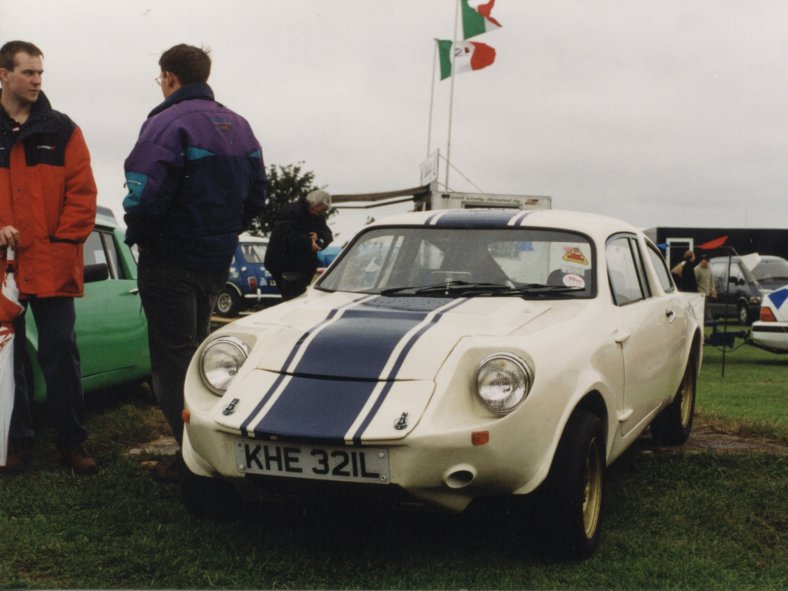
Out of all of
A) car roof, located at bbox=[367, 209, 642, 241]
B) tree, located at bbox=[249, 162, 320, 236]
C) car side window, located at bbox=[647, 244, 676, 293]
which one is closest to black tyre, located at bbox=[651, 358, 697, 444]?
car side window, located at bbox=[647, 244, 676, 293]

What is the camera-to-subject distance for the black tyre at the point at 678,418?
550 cm

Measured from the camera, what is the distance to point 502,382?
10.6 ft

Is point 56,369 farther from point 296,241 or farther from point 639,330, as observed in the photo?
point 296,241

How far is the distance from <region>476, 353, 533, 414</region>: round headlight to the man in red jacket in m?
2.32

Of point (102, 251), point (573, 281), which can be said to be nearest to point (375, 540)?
point (573, 281)

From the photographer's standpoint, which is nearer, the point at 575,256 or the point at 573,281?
the point at 573,281

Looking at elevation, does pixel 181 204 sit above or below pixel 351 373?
above

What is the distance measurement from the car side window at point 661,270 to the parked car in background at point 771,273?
63.1 ft

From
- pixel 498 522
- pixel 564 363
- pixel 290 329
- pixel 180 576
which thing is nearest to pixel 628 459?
pixel 498 522

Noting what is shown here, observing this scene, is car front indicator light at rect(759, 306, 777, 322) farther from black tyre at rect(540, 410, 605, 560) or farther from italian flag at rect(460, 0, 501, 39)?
black tyre at rect(540, 410, 605, 560)

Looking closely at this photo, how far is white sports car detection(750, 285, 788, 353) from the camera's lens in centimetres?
1273

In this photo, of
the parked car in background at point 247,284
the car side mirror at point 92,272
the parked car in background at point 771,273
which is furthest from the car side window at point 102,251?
the parked car in background at point 771,273

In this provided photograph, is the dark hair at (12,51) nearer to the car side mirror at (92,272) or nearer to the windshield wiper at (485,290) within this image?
the car side mirror at (92,272)

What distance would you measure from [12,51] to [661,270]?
12.7ft
